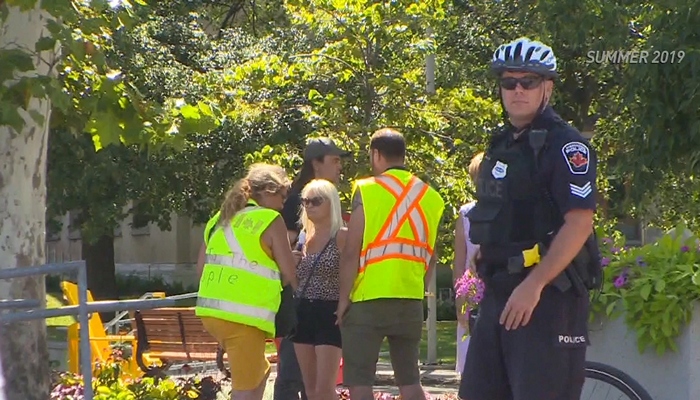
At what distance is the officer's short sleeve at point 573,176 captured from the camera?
4.03 m

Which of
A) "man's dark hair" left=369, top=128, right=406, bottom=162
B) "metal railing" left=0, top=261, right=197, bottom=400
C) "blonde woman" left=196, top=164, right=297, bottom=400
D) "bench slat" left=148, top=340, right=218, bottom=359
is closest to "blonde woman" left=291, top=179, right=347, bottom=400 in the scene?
"man's dark hair" left=369, top=128, right=406, bottom=162

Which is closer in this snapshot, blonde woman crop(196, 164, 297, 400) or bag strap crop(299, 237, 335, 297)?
blonde woman crop(196, 164, 297, 400)

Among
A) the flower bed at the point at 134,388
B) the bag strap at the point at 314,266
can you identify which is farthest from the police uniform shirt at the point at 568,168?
the flower bed at the point at 134,388

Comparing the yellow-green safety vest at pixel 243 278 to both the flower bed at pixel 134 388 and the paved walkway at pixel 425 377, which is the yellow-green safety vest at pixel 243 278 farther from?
the paved walkway at pixel 425 377

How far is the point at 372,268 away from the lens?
6605 mm

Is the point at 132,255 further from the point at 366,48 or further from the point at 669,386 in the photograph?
the point at 669,386

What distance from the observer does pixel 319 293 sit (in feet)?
23.7

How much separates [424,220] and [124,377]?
356 cm

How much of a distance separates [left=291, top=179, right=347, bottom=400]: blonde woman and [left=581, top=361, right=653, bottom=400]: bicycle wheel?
6.25ft

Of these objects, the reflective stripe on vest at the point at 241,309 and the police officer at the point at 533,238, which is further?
the reflective stripe on vest at the point at 241,309

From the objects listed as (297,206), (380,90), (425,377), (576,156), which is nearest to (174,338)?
(380,90)

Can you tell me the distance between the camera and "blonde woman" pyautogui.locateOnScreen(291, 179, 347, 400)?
7086 mm

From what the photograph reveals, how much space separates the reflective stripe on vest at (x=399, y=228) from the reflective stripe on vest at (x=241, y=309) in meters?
0.58

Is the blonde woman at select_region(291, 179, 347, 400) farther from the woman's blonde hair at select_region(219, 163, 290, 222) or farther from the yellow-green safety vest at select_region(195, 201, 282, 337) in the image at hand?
the yellow-green safety vest at select_region(195, 201, 282, 337)
